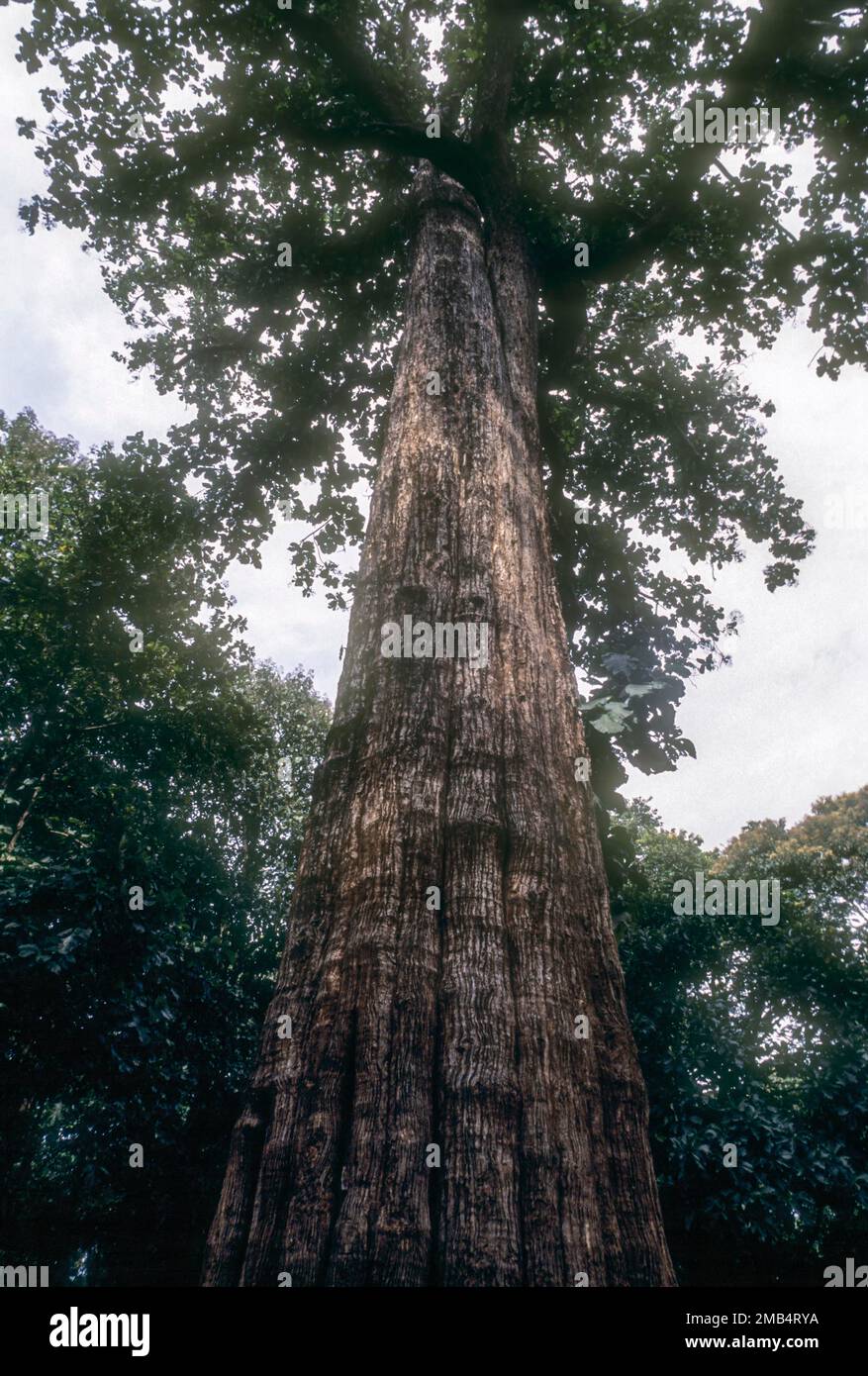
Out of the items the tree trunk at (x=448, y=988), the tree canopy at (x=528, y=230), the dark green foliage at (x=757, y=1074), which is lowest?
the dark green foliage at (x=757, y=1074)

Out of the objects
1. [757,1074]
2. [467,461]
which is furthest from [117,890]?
[757,1074]

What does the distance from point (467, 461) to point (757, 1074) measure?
33.0 ft

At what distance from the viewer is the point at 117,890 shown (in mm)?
7207

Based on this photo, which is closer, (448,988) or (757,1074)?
(448,988)

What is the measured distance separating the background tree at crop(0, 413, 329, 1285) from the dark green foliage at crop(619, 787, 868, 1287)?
540 centimetres

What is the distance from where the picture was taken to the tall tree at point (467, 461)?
176 centimetres

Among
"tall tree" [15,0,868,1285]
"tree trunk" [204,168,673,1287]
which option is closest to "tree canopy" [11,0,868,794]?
"tall tree" [15,0,868,1285]

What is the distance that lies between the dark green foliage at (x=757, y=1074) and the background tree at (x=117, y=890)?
540 centimetres

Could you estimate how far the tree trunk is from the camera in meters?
1.62

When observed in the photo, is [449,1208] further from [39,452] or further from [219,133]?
[39,452]

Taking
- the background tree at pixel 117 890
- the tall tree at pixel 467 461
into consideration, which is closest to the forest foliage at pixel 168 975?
the background tree at pixel 117 890

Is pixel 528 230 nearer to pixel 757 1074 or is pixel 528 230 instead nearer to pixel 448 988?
pixel 448 988

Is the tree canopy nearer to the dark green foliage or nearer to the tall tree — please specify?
the tall tree

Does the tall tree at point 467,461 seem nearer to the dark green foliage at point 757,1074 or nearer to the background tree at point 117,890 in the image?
the background tree at point 117,890
